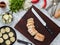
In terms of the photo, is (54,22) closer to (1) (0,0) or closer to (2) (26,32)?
(2) (26,32)

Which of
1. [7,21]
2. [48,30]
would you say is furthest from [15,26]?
[48,30]

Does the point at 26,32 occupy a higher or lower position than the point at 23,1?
lower

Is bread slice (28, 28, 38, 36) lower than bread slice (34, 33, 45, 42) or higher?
higher

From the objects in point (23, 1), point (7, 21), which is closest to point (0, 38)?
point (7, 21)

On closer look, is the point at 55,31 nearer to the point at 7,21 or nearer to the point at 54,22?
the point at 54,22

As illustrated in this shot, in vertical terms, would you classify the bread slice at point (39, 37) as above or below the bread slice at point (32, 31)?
below

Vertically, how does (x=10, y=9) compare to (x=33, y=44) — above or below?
above

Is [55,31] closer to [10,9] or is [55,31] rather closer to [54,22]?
[54,22]
